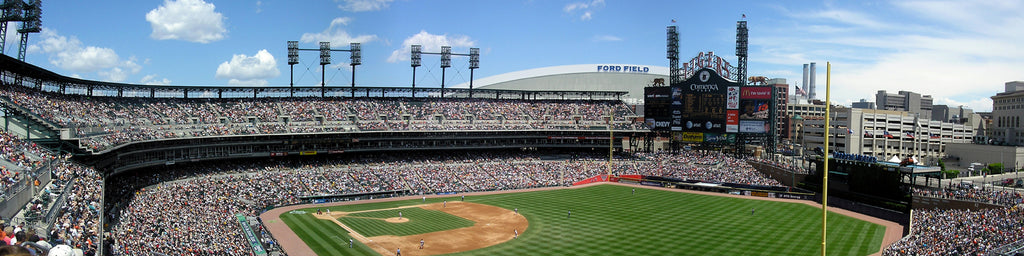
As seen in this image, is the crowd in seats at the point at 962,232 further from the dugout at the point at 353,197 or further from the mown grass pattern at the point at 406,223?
the dugout at the point at 353,197

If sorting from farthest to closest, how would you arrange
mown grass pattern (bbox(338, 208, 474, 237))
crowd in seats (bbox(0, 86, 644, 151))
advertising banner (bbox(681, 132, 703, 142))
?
1. advertising banner (bbox(681, 132, 703, 142))
2. crowd in seats (bbox(0, 86, 644, 151))
3. mown grass pattern (bbox(338, 208, 474, 237))

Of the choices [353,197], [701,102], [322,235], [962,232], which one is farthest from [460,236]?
[701,102]

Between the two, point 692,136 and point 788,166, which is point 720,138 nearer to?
point 692,136

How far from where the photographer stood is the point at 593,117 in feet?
286

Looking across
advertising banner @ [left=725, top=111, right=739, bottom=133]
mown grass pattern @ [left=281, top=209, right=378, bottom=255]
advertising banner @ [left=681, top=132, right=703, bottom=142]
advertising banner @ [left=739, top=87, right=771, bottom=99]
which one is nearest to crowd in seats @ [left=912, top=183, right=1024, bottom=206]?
advertising banner @ [left=739, top=87, right=771, bottom=99]

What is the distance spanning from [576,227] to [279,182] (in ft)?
99.1

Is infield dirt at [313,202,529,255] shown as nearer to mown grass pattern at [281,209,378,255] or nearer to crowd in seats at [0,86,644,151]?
mown grass pattern at [281,209,378,255]

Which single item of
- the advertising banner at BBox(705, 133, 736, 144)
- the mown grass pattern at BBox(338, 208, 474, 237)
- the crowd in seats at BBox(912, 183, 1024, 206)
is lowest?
the mown grass pattern at BBox(338, 208, 474, 237)

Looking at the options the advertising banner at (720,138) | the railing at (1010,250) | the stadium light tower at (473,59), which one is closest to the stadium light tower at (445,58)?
the stadium light tower at (473,59)

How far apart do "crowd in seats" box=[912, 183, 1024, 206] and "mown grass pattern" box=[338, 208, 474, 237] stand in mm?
36594

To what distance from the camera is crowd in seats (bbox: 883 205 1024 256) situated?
104 feet

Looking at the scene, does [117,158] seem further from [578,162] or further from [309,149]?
[578,162]

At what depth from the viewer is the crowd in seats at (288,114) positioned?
4642cm

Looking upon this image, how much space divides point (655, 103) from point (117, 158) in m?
60.8
